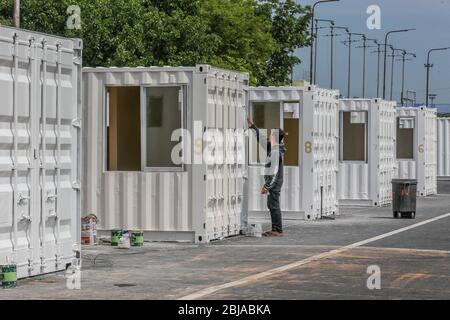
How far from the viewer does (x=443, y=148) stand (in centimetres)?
5966

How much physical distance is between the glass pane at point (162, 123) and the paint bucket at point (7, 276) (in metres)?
7.23

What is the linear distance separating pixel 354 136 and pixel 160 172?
15011mm

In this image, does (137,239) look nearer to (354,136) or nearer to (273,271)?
(273,271)

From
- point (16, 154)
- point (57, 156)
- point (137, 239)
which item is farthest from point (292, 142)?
point (16, 154)

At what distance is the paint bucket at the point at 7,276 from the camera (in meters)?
13.8

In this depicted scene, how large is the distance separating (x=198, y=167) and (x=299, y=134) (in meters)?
7.65

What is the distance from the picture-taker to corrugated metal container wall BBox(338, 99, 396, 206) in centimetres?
3456

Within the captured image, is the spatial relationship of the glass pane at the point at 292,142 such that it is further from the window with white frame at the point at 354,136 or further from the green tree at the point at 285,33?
the green tree at the point at 285,33

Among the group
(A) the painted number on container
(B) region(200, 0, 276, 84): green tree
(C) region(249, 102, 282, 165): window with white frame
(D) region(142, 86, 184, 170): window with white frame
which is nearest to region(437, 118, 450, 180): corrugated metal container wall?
(B) region(200, 0, 276, 84): green tree

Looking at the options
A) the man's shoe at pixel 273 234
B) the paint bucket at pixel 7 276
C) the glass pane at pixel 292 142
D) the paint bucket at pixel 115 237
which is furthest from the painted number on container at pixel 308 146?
the paint bucket at pixel 7 276

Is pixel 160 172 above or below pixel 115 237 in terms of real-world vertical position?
above

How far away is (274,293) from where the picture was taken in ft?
44.1
